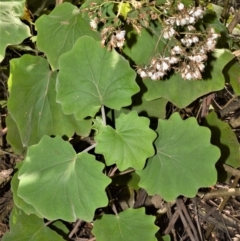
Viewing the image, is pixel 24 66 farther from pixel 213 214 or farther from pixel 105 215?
pixel 213 214

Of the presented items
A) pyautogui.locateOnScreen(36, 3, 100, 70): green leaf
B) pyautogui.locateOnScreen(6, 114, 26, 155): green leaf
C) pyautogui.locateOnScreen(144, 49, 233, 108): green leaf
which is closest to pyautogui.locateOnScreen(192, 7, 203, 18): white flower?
pyautogui.locateOnScreen(144, 49, 233, 108): green leaf

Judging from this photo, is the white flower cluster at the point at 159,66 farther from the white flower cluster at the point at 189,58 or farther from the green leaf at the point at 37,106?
the green leaf at the point at 37,106

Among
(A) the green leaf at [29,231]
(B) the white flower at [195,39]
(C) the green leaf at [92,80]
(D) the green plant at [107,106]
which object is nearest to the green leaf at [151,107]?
(D) the green plant at [107,106]

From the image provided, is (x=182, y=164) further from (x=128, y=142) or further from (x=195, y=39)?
(x=195, y=39)

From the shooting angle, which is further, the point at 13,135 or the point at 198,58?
the point at 13,135

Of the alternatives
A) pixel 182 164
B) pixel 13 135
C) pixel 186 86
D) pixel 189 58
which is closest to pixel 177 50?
pixel 189 58

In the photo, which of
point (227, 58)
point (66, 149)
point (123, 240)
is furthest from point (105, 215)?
point (227, 58)
